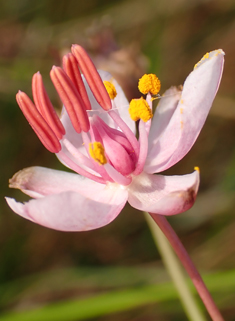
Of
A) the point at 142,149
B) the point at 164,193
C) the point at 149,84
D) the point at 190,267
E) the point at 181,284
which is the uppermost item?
the point at 149,84

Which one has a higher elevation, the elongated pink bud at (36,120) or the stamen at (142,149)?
the elongated pink bud at (36,120)

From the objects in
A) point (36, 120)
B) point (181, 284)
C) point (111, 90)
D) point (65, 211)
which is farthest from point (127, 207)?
point (65, 211)

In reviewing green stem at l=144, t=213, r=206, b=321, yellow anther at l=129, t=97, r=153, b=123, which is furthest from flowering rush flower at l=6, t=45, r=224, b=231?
green stem at l=144, t=213, r=206, b=321

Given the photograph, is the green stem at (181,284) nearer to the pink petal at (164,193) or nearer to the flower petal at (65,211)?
the pink petal at (164,193)

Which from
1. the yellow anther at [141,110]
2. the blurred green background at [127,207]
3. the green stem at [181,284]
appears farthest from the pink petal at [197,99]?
the blurred green background at [127,207]

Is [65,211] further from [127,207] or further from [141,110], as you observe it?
[127,207]

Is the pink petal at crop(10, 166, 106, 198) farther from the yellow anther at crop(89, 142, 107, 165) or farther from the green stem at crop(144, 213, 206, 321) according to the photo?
the green stem at crop(144, 213, 206, 321)

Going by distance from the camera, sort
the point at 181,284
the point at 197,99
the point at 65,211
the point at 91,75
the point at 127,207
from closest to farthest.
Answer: the point at 65,211 < the point at 197,99 < the point at 91,75 < the point at 181,284 < the point at 127,207
